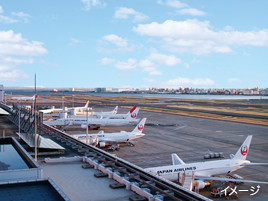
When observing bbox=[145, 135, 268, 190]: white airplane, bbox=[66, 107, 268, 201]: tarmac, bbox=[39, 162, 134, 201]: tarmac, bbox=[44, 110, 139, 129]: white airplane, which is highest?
bbox=[39, 162, 134, 201]: tarmac

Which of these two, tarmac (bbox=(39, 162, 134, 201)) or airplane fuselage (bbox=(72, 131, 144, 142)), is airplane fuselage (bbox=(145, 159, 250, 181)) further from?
airplane fuselage (bbox=(72, 131, 144, 142))

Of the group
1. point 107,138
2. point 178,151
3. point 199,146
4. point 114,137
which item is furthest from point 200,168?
point 107,138

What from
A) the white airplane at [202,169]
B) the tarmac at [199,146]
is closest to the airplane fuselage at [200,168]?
the white airplane at [202,169]

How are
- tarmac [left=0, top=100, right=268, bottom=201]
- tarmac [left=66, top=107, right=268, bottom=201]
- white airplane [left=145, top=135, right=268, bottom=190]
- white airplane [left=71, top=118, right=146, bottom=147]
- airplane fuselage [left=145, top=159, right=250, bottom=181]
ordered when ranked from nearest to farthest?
tarmac [left=0, top=100, right=268, bottom=201] < white airplane [left=145, top=135, right=268, bottom=190] < airplane fuselage [left=145, top=159, right=250, bottom=181] < tarmac [left=66, top=107, right=268, bottom=201] < white airplane [left=71, top=118, right=146, bottom=147]

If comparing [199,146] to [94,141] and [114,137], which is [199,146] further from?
[94,141]

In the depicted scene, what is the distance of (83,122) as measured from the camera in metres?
79.6

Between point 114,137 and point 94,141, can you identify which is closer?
point 94,141

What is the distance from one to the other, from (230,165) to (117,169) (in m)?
23.4

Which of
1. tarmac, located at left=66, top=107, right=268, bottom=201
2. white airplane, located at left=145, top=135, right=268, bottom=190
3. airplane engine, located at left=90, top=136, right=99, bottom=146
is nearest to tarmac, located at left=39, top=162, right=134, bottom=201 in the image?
white airplane, located at left=145, top=135, right=268, bottom=190

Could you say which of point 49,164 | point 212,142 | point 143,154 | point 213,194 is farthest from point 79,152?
point 212,142

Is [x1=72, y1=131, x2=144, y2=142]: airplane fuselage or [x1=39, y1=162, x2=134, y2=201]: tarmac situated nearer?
[x1=39, y1=162, x2=134, y2=201]: tarmac

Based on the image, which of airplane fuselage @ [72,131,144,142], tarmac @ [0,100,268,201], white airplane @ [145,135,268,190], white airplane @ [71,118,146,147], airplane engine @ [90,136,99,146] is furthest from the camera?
airplane fuselage @ [72,131,144,142]

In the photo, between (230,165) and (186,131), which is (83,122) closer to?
(186,131)

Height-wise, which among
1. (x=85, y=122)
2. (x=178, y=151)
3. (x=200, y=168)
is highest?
(x=85, y=122)
